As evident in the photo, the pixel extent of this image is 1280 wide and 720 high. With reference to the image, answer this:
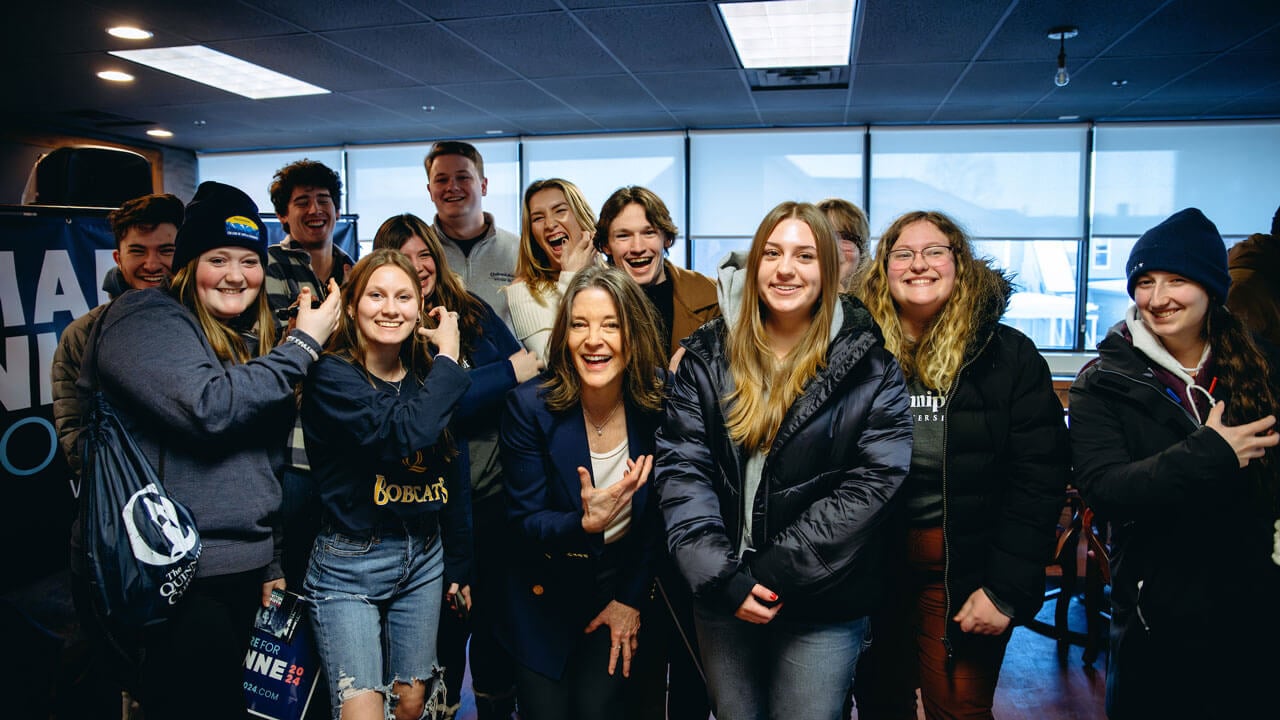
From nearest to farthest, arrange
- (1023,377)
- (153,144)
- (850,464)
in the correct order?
1. (850,464)
2. (1023,377)
3. (153,144)

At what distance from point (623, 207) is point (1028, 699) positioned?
97.0 inches

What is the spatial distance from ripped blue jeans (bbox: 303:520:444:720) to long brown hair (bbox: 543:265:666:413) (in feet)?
1.81

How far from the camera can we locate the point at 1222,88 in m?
5.79

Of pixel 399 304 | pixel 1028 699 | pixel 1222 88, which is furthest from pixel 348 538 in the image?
pixel 1222 88

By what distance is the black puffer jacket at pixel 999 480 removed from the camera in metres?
1.74

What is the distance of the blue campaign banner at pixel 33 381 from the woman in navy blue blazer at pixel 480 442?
1736 millimetres

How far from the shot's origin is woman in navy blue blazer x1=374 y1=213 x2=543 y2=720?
Result: 211 cm

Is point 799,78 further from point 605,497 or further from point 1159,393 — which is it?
point 605,497

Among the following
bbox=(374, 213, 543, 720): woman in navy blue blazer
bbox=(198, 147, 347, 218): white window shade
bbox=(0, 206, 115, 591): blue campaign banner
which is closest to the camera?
bbox=(374, 213, 543, 720): woman in navy blue blazer

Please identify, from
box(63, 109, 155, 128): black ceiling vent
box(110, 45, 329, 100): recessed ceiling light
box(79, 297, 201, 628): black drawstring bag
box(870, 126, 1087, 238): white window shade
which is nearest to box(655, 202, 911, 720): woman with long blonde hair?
box(79, 297, 201, 628): black drawstring bag

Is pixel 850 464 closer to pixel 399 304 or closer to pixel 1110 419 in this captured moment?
pixel 1110 419

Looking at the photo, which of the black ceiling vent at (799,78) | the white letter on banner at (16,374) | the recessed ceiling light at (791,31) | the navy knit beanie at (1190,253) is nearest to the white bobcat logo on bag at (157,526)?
the white letter on banner at (16,374)

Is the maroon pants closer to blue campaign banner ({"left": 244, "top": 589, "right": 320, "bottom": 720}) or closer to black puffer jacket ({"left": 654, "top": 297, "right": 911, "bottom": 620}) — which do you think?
black puffer jacket ({"left": 654, "top": 297, "right": 911, "bottom": 620})

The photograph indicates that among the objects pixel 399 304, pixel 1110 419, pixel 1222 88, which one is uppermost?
pixel 1222 88
